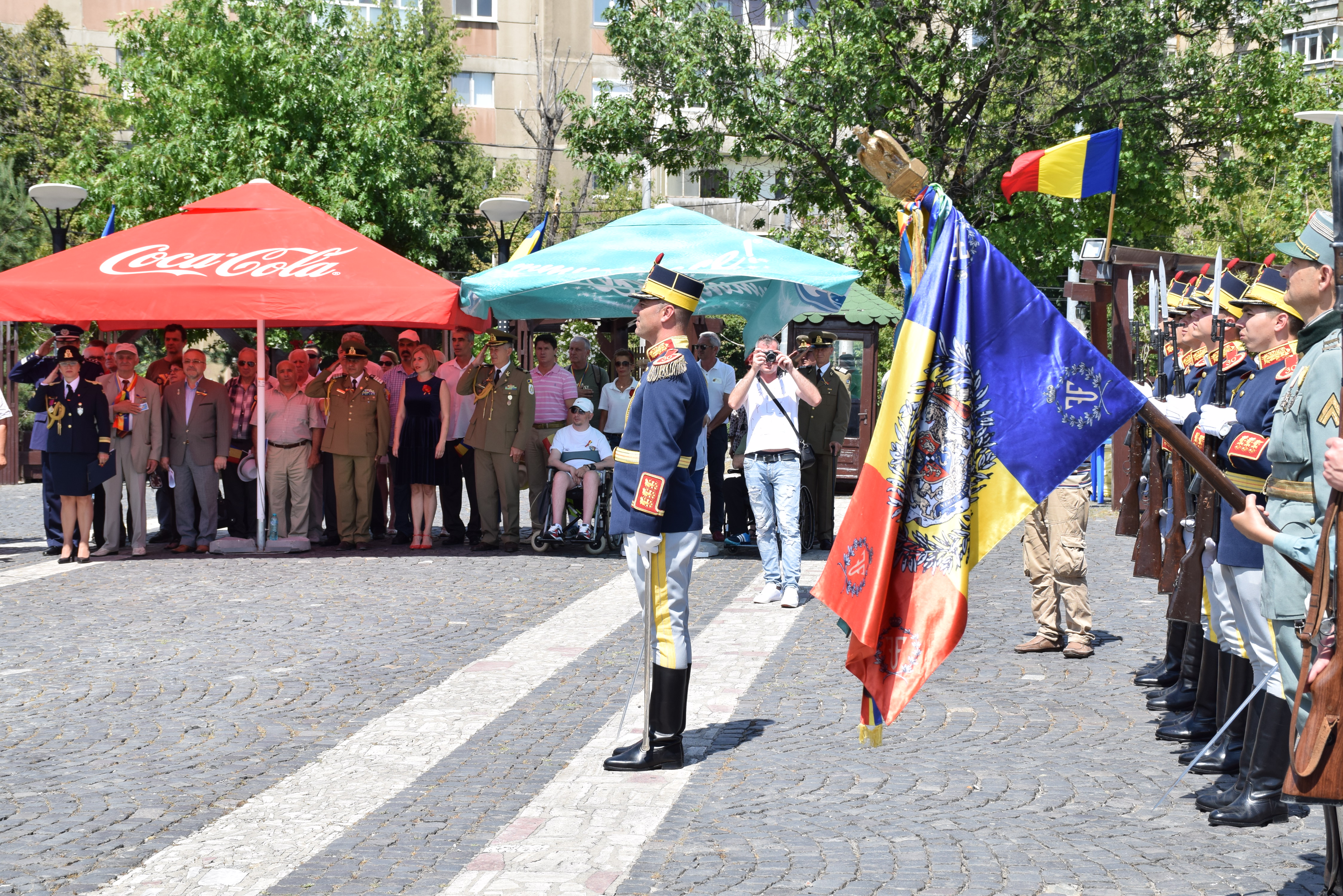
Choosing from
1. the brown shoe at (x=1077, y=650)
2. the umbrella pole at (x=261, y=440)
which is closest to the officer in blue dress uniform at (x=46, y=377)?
the umbrella pole at (x=261, y=440)

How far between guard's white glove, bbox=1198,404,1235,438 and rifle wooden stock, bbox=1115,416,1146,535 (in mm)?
2301

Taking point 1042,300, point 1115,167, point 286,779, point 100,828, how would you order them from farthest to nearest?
point 1115,167
point 286,779
point 100,828
point 1042,300

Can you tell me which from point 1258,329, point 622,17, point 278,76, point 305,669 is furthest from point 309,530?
point 278,76

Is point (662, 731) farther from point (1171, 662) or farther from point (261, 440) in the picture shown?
point (261, 440)

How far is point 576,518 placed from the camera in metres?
13.3

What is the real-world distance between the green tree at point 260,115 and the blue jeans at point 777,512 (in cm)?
1937

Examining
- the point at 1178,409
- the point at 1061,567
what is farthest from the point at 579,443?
the point at 1178,409

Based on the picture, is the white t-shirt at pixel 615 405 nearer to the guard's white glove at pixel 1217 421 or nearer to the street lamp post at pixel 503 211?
the street lamp post at pixel 503 211

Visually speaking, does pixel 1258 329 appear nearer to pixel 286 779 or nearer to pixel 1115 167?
pixel 1115 167

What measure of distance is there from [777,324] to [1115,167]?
602 cm

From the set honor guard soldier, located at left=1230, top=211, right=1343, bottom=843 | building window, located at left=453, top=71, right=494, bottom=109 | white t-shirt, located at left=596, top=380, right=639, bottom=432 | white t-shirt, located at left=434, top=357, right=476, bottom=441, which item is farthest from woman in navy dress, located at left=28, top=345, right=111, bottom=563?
building window, located at left=453, top=71, right=494, bottom=109

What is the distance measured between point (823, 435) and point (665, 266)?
2.70 metres

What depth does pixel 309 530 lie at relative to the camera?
13.6 meters

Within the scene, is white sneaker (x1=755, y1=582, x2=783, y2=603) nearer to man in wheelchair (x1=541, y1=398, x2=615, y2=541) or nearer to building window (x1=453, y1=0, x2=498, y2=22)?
man in wheelchair (x1=541, y1=398, x2=615, y2=541)
